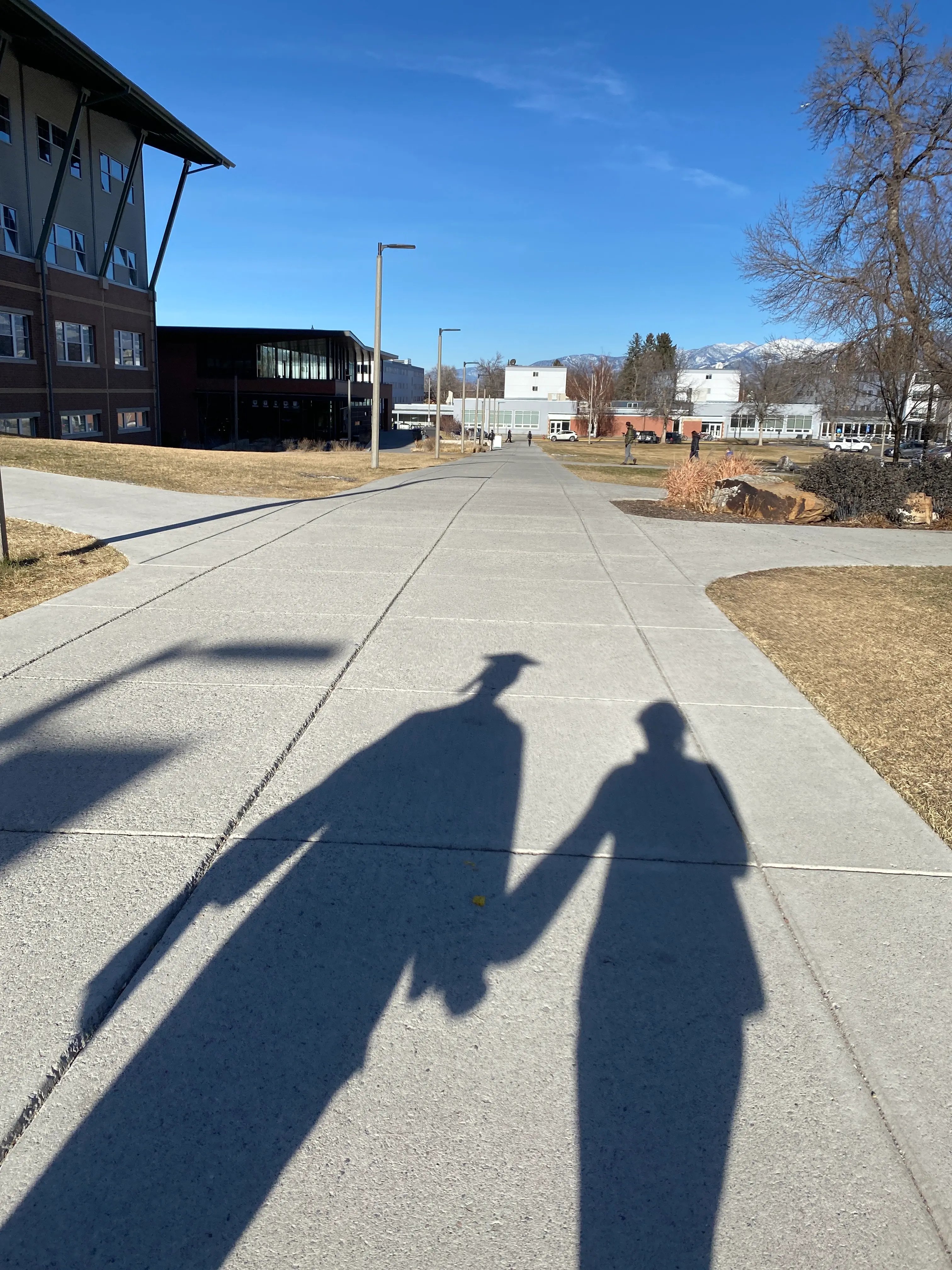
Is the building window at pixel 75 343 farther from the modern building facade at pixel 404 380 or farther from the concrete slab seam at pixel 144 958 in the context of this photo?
the modern building facade at pixel 404 380

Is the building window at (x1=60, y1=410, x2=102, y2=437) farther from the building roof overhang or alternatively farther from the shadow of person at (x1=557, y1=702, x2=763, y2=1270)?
the shadow of person at (x1=557, y1=702, x2=763, y2=1270)

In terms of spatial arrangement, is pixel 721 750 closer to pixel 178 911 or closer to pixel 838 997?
pixel 838 997

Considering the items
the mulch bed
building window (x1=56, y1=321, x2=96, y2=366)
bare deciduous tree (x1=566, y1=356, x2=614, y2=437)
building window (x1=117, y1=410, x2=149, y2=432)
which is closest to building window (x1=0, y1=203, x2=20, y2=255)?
building window (x1=56, y1=321, x2=96, y2=366)

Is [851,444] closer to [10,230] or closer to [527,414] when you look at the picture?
[527,414]

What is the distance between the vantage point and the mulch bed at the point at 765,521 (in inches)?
722

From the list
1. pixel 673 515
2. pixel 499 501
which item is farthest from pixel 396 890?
pixel 499 501

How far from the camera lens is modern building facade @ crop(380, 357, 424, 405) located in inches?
4636

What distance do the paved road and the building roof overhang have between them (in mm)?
30405

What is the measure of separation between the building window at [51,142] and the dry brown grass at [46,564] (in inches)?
1159

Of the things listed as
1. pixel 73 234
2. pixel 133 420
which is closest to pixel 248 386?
pixel 133 420

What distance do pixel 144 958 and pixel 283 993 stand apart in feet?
1.92

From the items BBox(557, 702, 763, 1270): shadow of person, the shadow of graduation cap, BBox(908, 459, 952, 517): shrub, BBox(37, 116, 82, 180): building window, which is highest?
BBox(37, 116, 82, 180): building window

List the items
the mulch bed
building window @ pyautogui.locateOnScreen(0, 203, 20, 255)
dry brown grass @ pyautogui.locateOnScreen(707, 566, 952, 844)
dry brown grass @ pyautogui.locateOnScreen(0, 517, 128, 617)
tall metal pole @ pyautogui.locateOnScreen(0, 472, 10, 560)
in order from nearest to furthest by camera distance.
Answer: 1. dry brown grass @ pyautogui.locateOnScreen(707, 566, 952, 844)
2. dry brown grass @ pyautogui.locateOnScreen(0, 517, 128, 617)
3. tall metal pole @ pyautogui.locateOnScreen(0, 472, 10, 560)
4. the mulch bed
5. building window @ pyautogui.locateOnScreen(0, 203, 20, 255)

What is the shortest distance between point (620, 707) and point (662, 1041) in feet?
11.5
